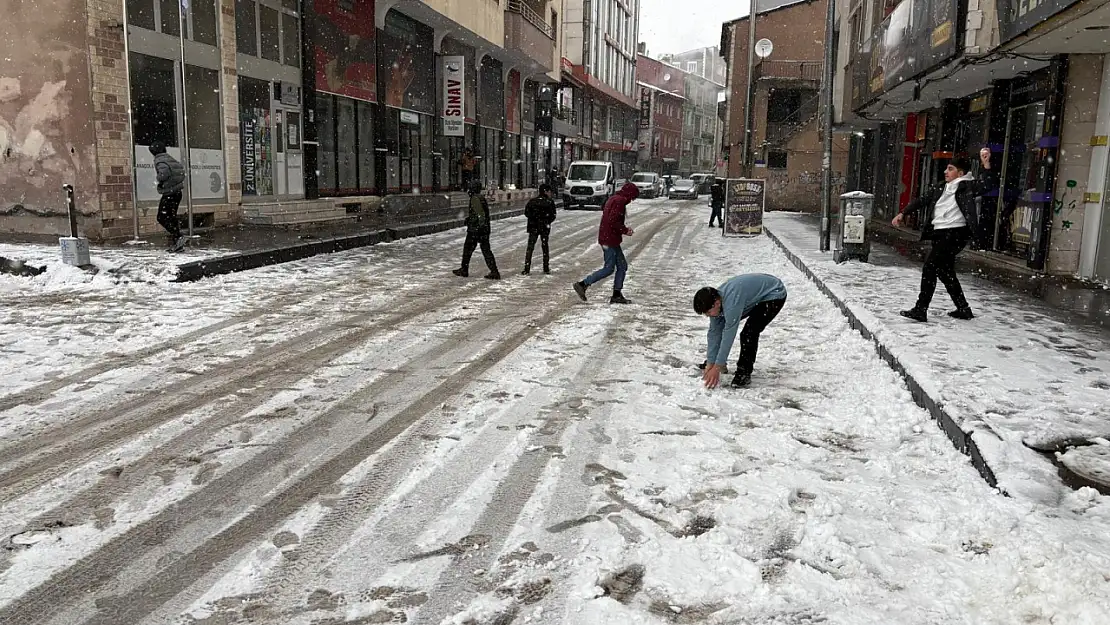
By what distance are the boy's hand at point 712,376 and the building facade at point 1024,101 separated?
4.12 metres

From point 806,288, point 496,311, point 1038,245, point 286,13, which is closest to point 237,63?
point 286,13

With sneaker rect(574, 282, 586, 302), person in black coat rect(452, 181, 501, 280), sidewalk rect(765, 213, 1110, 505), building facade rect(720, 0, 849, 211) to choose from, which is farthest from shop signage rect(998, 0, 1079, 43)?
building facade rect(720, 0, 849, 211)

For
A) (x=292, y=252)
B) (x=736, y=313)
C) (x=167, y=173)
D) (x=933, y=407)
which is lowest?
(x=933, y=407)

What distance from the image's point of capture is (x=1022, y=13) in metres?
10.6

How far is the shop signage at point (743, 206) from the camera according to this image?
20.2 metres

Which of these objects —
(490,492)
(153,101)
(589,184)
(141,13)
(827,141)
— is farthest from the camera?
(589,184)

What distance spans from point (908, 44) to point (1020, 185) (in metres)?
3.63

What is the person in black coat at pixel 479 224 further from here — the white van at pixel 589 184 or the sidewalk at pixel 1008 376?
the white van at pixel 589 184

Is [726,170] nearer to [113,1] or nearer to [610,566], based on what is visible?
[113,1]

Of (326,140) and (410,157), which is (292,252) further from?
(410,157)

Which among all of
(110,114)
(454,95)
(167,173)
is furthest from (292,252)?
(454,95)

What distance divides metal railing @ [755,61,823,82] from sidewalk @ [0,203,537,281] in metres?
30.2

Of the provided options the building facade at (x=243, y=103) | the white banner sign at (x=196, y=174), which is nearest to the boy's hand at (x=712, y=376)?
the building facade at (x=243, y=103)

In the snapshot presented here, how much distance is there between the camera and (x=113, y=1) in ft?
44.5
